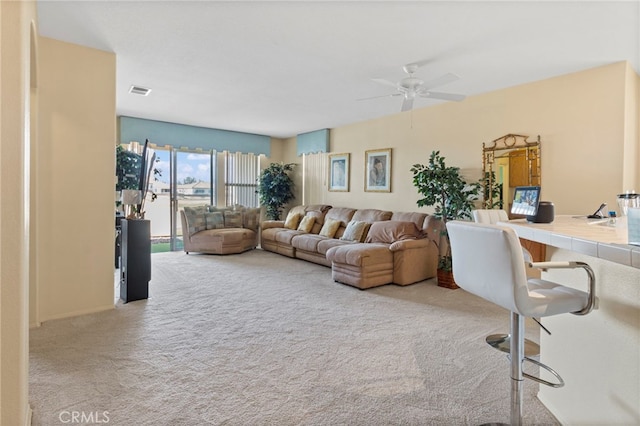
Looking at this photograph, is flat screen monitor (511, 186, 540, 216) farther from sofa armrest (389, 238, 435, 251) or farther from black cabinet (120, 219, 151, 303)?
black cabinet (120, 219, 151, 303)

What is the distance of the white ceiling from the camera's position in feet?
8.30

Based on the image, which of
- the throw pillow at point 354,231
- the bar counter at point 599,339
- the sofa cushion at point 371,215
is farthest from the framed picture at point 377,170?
the bar counter at point 599,339

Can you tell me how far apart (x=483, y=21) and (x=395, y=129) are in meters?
3.16

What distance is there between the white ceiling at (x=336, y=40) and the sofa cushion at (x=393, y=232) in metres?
1.89

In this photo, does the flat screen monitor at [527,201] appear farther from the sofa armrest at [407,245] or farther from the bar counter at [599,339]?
the sofa armrest at [407,245]

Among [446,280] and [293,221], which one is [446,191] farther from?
[293,221]

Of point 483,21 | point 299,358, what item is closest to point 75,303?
point 299,358

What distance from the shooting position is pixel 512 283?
1.36 meters

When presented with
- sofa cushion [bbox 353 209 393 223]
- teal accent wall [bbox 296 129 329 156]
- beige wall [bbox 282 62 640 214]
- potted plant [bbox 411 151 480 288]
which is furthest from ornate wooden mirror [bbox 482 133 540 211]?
teal accent wall [bbox 296 129 329 156]

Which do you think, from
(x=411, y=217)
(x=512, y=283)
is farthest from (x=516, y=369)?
(x=411, y=217)

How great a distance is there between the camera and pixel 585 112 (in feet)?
12.1

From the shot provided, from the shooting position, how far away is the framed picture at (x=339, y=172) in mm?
6832

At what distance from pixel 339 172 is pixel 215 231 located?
2770mm

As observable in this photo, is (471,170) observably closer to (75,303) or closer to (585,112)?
(585,112)
